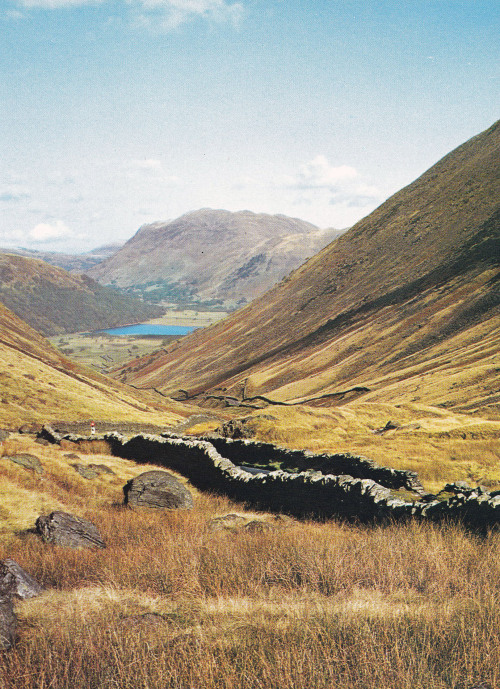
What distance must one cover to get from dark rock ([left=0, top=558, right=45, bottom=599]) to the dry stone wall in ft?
30.4

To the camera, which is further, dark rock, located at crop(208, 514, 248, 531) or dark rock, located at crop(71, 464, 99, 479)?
dark rock, located at crop(71, 464, 99, 479)

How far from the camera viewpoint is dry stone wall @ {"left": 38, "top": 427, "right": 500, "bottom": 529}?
40.4 ft

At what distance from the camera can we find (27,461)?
20953mm

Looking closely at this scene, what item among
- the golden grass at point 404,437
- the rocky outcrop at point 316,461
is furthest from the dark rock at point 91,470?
the golden grass at point 404,437

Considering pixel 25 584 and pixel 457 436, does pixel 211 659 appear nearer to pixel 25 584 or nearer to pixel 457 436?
pixel 25 584

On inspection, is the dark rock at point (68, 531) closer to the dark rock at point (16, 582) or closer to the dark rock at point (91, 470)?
the dark rock at point (16, 582)

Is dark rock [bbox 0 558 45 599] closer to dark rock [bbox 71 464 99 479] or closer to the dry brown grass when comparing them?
the dry brown grass

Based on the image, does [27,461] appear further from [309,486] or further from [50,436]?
[309,486]

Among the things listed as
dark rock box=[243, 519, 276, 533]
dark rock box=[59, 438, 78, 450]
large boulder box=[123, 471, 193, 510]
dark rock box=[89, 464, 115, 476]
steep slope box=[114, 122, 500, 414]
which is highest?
steep slope box=[114, 122, 500, 414]

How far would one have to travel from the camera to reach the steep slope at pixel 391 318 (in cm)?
8900

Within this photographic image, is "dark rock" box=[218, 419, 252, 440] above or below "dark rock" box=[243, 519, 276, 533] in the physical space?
below

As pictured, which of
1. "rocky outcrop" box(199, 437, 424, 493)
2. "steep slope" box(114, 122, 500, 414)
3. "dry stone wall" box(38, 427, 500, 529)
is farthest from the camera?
"steep slope" box(114, 122, 500, 414)

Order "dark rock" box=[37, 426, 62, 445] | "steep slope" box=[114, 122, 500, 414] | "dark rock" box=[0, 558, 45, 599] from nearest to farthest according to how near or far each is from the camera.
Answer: "dark rock" box=[0, 558, 45, 599]
"dark rock" box=[37, 426, 62, 445]
"steep slope" box=[114, 122, 500, 414]

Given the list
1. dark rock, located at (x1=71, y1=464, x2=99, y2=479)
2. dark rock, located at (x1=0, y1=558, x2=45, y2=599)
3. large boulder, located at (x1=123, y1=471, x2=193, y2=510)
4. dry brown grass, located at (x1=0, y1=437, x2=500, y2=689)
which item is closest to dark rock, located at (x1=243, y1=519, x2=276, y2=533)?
dry brown grass, located at (x1=0, y1=437, x2=500, y2=689)
